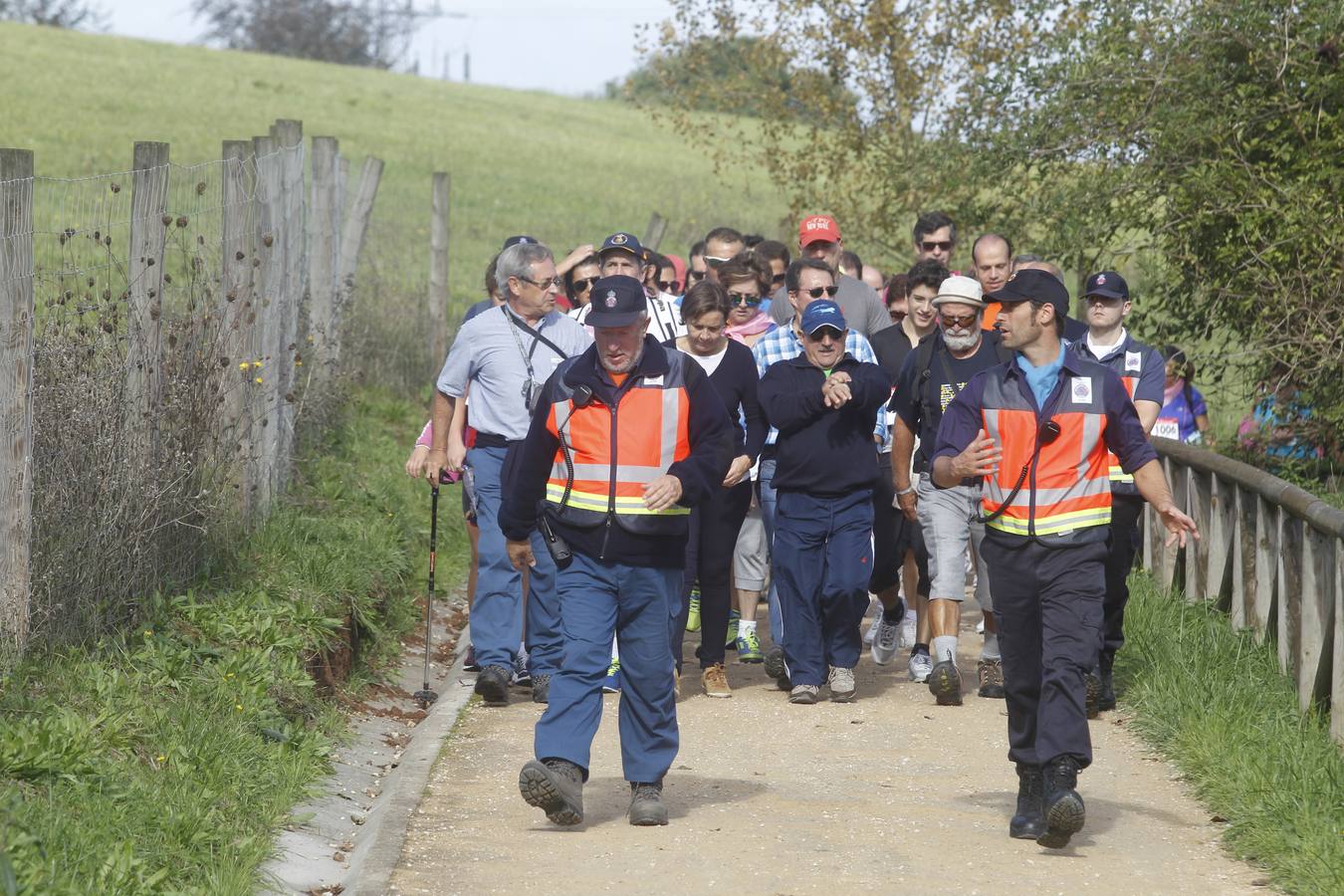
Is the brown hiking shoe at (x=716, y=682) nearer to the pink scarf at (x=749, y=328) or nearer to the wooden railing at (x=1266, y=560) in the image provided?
the pink scarf at (x=749, y=328)

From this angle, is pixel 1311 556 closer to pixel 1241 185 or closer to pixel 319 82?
pixel 1241 185

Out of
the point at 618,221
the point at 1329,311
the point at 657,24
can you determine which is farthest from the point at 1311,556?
the point at 618,221

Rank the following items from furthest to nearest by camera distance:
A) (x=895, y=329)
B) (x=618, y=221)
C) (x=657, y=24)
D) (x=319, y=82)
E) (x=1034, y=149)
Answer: (x=319, y=82) < (x=618, y=221) < (x=657, y=24) < (x=1034, y=149) < (x=895, y=329)

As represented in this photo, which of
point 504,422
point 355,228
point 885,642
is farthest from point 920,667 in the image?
point 355,228

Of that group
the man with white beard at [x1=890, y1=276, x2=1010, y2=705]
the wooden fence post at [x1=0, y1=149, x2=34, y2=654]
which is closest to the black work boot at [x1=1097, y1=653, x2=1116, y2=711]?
the man with white beard at [x1=890, y1=276, x2=1010, y2=705]

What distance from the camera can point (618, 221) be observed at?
36.9 metres

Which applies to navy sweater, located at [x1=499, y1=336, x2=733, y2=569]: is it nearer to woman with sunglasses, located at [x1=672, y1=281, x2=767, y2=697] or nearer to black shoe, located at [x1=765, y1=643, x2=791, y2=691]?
woman with sunglasses, located at [x1=672, y1=281, x2=767, y2=697]

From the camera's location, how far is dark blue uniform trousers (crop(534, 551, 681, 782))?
7250 millimetres

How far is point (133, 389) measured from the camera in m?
8.60

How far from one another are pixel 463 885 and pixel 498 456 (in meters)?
3.43

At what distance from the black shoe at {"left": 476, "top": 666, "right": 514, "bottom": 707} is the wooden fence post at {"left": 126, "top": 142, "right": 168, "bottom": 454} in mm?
1951

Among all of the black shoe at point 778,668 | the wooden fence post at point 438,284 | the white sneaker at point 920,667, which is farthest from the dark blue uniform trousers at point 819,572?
the wooden fence post at point 438,284

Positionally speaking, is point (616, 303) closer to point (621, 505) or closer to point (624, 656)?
point (621, 505)

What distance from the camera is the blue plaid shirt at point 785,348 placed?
984 cm
